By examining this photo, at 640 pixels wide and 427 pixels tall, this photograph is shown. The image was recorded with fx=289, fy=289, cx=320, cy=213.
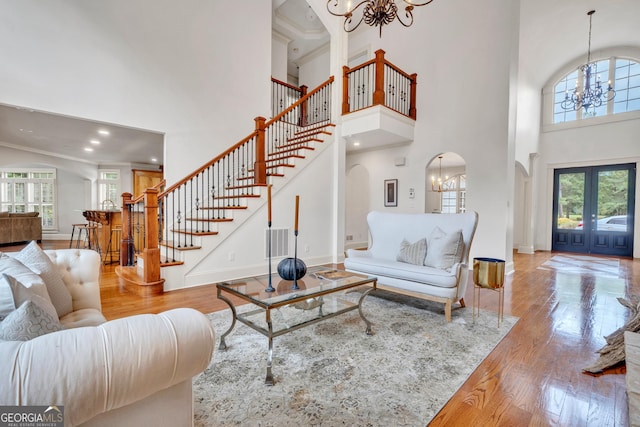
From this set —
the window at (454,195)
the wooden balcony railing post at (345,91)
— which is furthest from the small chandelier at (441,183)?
the wooden balcony railing post at (345,91)

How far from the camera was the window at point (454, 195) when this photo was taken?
10195 mm

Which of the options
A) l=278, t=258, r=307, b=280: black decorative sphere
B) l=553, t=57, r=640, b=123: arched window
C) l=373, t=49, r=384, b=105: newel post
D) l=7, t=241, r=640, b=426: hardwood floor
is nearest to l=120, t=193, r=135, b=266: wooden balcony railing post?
l=7, t=241, r=640, b=426: hardwood floor

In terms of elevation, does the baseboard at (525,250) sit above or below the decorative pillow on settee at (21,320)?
below

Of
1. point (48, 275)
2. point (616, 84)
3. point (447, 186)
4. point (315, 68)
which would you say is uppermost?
point (315, 68)

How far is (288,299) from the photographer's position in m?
2.00

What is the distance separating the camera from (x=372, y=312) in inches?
120

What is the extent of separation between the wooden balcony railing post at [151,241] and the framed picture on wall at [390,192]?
4591mm

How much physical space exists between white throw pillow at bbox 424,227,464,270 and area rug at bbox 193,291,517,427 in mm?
563

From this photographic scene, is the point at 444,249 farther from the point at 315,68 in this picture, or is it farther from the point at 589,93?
the point at 315,68

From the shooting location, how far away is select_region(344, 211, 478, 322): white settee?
9.55 ft

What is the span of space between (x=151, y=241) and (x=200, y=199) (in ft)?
5.81

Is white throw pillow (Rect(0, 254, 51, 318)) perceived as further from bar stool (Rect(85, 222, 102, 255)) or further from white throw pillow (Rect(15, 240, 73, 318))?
bar stool (Rect(85, 222, 102, 255))

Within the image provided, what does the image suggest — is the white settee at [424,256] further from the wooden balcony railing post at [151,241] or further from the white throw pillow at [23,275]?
the white throw pillow at [23,275]

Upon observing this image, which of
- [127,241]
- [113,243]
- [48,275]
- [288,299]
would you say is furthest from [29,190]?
[288,299]
